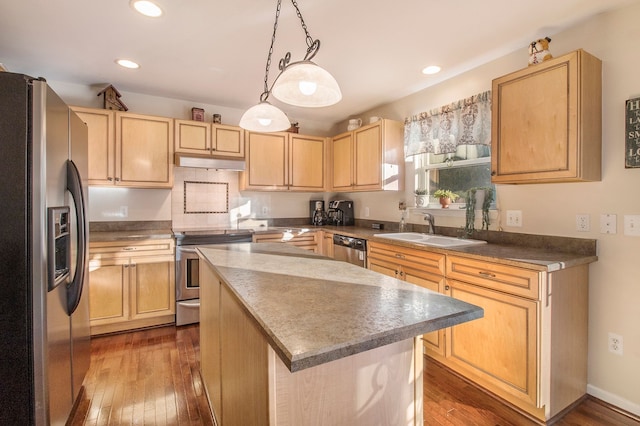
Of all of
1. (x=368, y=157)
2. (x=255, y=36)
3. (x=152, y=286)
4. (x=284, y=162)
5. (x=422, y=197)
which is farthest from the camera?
(x=284, y=162)

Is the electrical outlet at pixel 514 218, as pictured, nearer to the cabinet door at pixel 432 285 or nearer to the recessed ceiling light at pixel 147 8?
the cabinet door at pixel 432 285

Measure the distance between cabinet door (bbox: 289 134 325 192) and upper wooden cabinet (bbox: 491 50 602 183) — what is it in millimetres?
2401

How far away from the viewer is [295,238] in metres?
3.88

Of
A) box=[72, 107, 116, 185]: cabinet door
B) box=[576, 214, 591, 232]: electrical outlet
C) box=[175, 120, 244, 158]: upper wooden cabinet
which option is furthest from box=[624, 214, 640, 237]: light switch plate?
box=[72, 107, 116, 185]: cabinet door

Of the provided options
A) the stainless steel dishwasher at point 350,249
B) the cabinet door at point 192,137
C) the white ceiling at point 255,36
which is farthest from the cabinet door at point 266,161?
the stainless steel dishwasher at point 350,249

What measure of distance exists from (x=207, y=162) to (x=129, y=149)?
2.45 ft

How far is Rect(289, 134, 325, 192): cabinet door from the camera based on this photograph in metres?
4.12

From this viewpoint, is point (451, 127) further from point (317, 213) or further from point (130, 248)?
point (130, 248)

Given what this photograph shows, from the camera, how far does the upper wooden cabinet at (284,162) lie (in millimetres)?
3871

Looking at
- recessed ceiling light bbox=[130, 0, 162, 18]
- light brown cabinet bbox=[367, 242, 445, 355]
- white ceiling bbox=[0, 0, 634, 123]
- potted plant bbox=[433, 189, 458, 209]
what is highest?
white ceiling bbox=[0, 0, 634, 123]

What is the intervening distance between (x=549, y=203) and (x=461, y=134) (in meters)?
0.90

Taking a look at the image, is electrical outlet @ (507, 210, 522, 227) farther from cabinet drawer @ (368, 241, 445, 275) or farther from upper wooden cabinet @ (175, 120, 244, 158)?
upper wooden cabinet @ (175, 120, 244, 158)

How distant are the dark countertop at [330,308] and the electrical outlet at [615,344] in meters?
1.68

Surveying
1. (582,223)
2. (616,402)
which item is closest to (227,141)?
(582,223)
